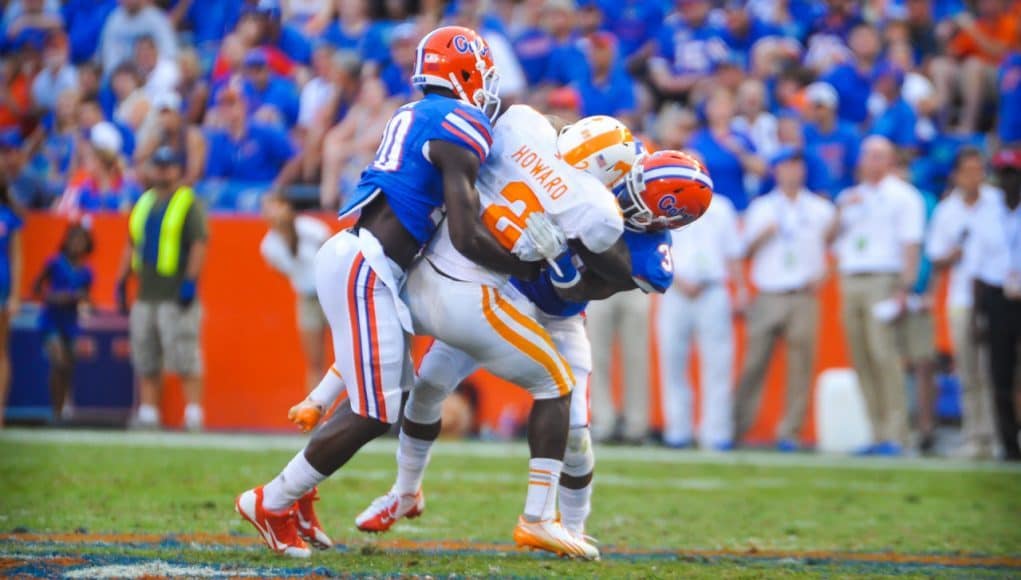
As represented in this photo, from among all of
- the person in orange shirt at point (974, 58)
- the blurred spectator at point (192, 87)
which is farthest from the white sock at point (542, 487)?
→ the blurred spectator at point (192, 87)

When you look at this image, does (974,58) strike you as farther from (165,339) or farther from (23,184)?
(23,184)

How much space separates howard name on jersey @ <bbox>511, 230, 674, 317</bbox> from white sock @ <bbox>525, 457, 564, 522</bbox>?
0.61 meters

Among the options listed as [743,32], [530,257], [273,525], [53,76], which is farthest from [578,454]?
[53,76]

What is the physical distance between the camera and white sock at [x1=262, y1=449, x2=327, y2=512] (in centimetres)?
513

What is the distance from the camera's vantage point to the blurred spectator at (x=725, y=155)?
38.5 feet

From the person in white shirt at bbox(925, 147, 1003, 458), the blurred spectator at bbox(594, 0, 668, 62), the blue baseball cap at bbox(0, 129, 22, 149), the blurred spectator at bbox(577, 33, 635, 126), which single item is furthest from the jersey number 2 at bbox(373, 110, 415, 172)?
the blurred spectator at bbox(594, 0, 668, 62)

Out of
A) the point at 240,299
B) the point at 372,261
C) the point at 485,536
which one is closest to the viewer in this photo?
the point at 372,261

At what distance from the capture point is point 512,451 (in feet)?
33.6

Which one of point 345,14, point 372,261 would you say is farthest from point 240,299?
point 372,261

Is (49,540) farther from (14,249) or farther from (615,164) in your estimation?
(14,249)

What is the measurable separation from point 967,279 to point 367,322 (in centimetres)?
683

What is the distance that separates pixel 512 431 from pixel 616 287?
252 inches

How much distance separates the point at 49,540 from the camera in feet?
17.5

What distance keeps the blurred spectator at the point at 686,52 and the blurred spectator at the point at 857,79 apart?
3.48 ft
